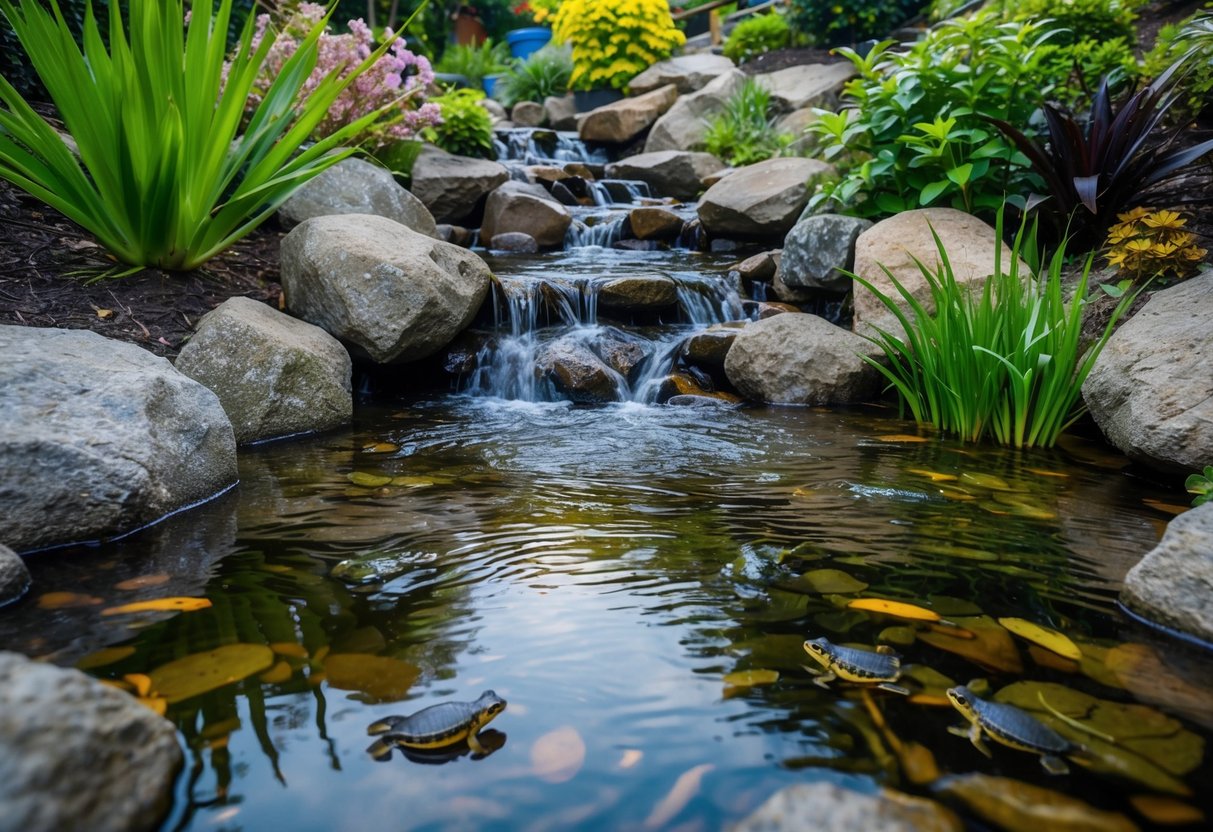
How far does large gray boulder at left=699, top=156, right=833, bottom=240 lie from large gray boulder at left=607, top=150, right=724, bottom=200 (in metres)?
2.06

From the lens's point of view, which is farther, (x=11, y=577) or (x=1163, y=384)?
(x=1163, y=384)

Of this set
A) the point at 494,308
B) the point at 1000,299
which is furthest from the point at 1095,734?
the point at 494,308

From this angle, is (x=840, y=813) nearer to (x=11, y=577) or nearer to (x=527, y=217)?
(x=11, y=577)

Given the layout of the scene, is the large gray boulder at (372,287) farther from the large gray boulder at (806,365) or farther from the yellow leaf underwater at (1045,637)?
the yellow leaf underwater at (1045,637)

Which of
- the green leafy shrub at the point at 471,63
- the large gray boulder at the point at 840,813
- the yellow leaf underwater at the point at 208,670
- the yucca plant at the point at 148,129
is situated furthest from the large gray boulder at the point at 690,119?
the large gray boulder at the point at 840,813

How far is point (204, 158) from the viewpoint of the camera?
4.13m

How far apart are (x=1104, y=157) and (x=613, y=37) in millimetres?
10058

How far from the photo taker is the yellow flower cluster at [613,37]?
12812mm

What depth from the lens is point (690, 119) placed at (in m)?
11.1

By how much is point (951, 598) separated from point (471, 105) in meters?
8.84

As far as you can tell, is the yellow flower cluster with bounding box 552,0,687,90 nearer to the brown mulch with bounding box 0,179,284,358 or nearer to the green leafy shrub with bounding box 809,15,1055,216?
the green leafy shrub with bounding box 809,15,1055,216

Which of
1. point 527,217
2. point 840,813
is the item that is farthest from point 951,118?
point 840,813

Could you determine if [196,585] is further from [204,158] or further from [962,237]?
[962,237]

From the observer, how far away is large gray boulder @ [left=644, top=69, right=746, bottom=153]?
11.0 m
